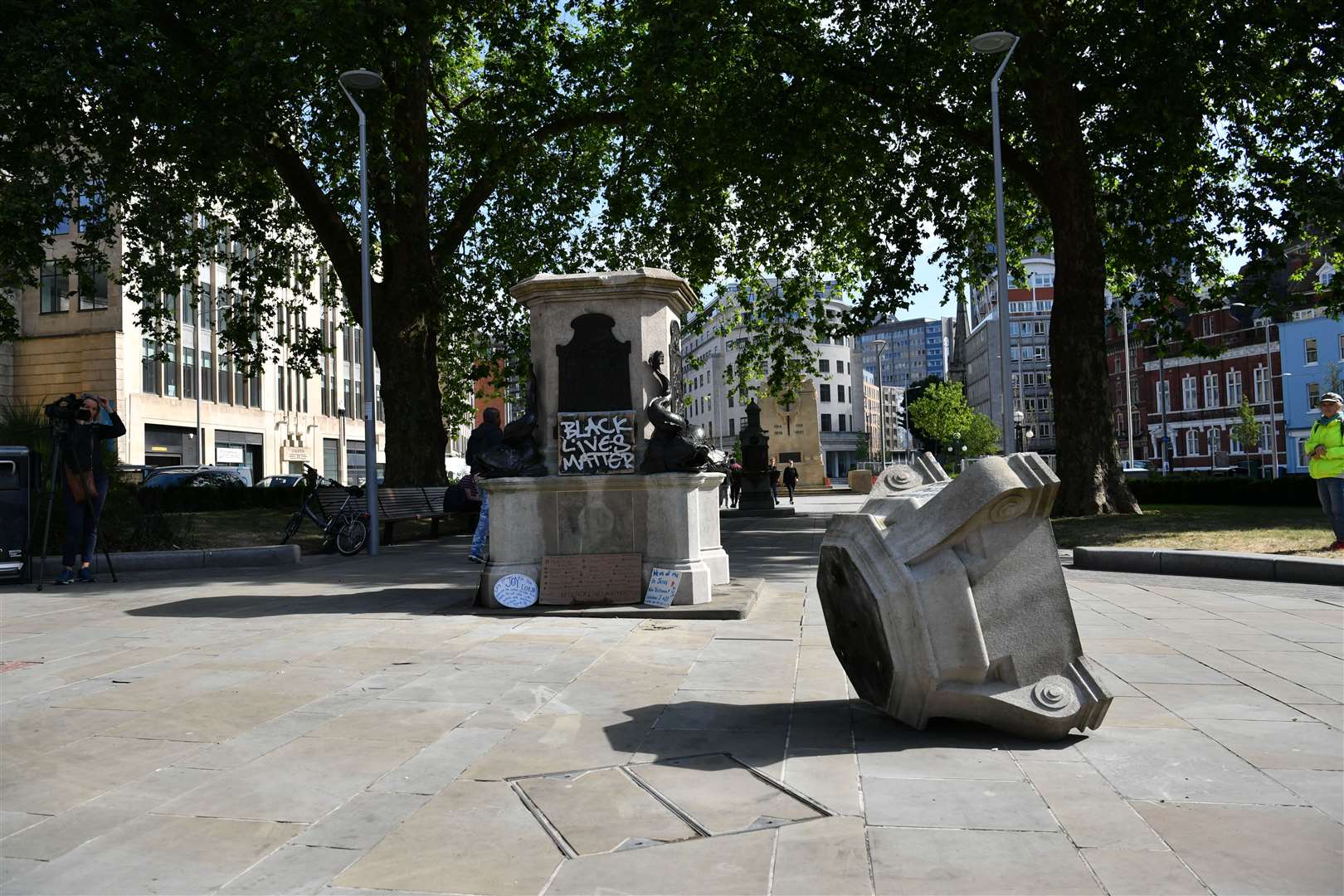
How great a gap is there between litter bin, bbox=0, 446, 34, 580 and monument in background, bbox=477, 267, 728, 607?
5.82 metres

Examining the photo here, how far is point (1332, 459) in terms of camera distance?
11609 mm

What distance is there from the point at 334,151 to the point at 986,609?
1753cm

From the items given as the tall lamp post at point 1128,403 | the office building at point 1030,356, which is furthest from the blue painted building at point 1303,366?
the office building at point 1030,356

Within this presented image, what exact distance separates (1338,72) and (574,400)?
16.8m

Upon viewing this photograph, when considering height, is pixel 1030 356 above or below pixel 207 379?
above

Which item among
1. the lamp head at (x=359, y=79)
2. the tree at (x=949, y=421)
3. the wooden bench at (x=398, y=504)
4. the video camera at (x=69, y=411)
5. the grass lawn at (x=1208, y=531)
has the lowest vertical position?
the grass lawn at (x=1208, y=531)

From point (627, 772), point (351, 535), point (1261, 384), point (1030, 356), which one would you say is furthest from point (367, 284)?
point (1030, 356)

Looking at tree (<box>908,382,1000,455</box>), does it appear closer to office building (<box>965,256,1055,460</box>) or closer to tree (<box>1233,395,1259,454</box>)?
office building (<box>965,256,1055,460</box>)

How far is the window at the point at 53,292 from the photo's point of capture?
42344mm

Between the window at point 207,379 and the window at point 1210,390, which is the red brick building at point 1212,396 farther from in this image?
the window at point 207,379

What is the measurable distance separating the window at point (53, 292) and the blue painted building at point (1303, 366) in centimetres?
6927

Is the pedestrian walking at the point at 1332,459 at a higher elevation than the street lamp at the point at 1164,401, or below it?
below

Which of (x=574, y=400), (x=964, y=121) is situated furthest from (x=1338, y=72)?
(x=574, y=400)

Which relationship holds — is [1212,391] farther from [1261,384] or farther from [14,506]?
[14,506]
